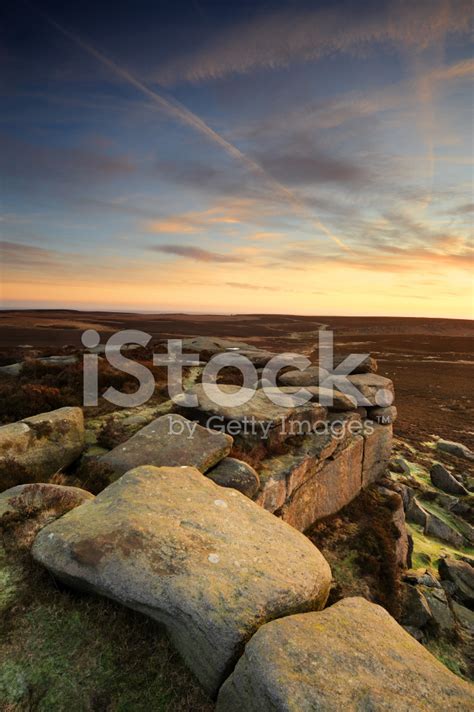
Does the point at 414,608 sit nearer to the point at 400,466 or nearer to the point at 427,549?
the point at 427,549

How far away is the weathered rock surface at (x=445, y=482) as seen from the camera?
1748cm

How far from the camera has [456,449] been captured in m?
22.3

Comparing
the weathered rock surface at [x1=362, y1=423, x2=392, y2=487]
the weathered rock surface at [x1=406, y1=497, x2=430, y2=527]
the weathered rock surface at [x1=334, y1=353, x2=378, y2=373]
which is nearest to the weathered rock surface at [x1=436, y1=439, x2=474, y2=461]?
the weathered rock surface at [x1=334, y1=353, x2=378, y2=373]

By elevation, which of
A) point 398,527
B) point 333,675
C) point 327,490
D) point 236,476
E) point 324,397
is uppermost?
point 324,397

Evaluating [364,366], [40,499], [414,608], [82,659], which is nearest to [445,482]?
[364,366]

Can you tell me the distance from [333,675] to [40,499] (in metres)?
5.46

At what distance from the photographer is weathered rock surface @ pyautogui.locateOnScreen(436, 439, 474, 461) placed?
71.1ft

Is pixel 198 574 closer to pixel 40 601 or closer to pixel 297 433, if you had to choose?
pixel 40 601

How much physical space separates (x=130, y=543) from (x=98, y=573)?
0.52 metres

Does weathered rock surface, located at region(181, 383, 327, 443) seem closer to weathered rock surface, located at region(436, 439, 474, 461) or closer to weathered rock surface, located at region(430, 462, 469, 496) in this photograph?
weathered rock surface, located at region(430, 462, 469, 496)

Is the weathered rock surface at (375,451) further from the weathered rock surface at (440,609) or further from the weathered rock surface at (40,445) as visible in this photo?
the weathered rock surface at (40,445)

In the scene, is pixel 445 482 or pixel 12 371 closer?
pixel 12 371

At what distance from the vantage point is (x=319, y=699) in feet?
11.3

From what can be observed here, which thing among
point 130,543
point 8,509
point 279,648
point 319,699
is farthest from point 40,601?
point 319,699
